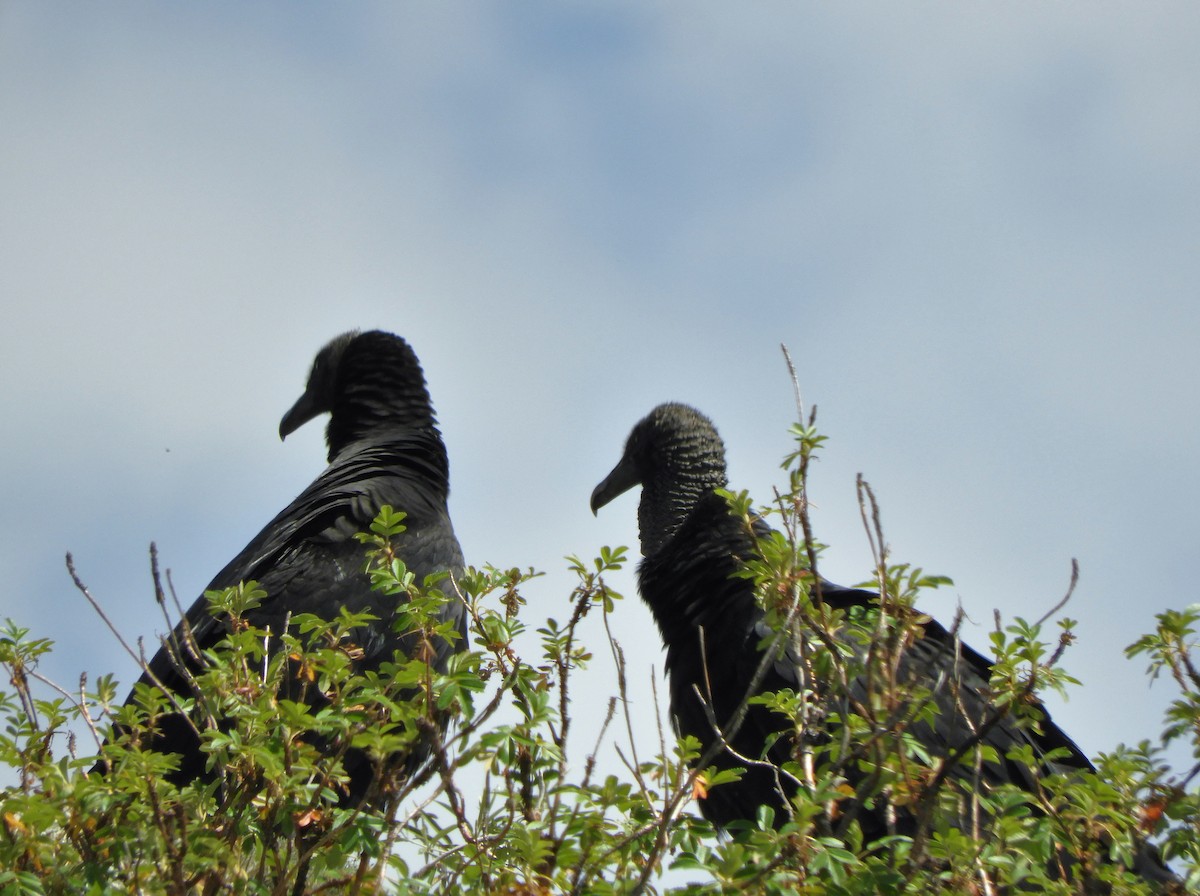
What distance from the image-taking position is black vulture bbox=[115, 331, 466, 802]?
3955mm

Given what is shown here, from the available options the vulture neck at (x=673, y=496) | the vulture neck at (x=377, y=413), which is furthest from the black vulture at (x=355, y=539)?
the vulture neck at (x=673, y=496)

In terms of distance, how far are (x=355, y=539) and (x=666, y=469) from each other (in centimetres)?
194

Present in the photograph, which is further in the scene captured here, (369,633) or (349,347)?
(349,347)

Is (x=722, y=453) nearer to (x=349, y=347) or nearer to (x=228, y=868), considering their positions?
(x=349, y=347)

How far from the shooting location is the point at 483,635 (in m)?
2.41

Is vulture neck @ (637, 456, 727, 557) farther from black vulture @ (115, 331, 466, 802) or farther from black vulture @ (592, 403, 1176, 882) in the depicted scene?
black vulture @ (115, 331, 466, 802)

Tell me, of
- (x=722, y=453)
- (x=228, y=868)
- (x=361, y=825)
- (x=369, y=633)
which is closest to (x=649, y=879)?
(x=361, y=825)

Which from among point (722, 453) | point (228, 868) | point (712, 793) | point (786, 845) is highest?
point (722, 453)

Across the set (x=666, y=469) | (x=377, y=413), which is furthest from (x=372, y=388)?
(x=666, y=469)

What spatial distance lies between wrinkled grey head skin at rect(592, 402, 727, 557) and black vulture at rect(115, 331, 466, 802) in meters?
1.09

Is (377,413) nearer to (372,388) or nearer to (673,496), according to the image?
(372,388)

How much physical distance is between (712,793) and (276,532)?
1766 mm

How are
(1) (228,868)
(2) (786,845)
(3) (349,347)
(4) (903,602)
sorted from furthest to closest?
(3) (349,347) → (4) (903,602) → (1) (228,868) → (2) (786,845)

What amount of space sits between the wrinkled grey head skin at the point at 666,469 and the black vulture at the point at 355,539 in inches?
43.0
